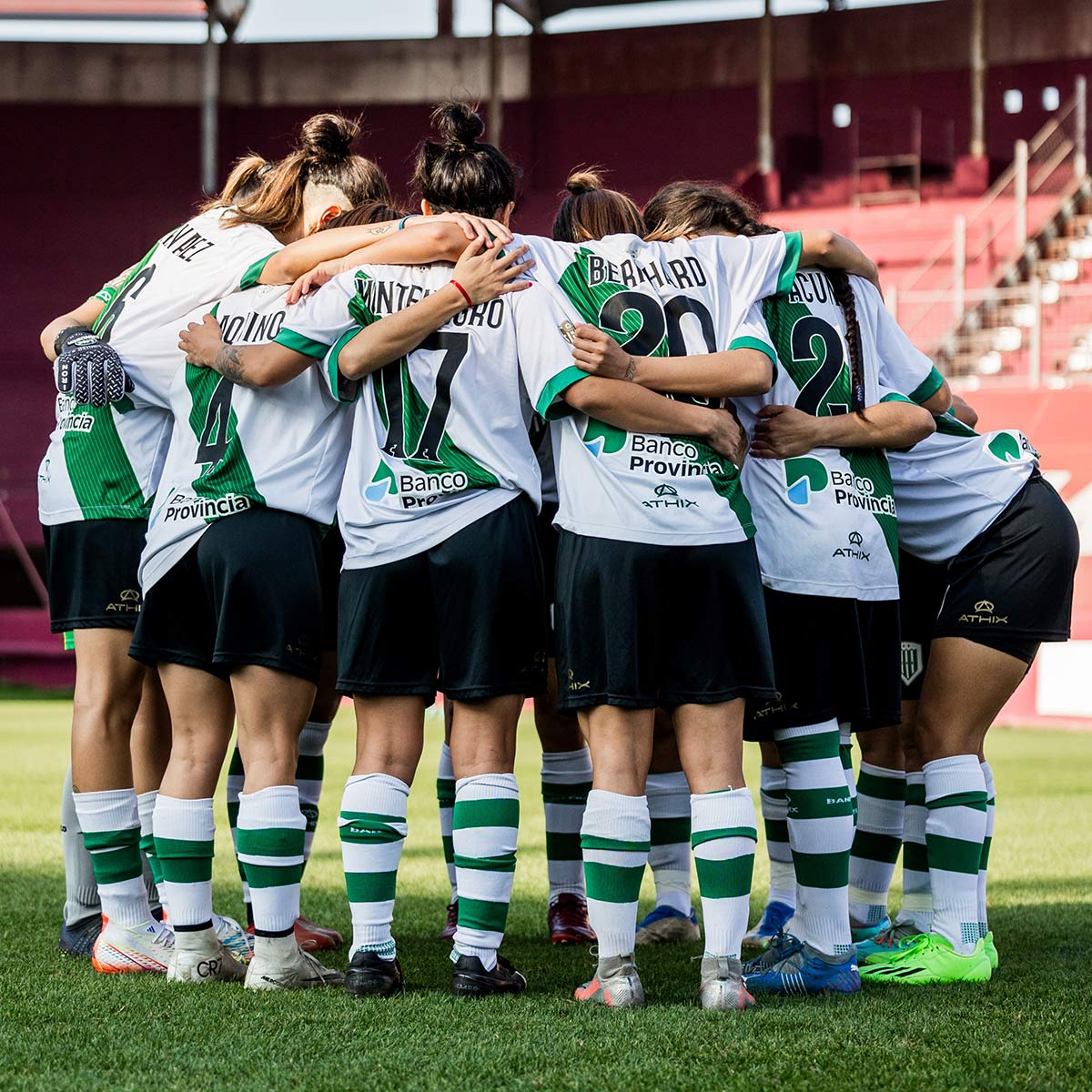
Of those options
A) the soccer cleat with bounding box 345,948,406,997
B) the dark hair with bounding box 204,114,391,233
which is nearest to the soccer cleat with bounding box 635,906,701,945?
the soccer cleat with bounding box 345,948,406,997

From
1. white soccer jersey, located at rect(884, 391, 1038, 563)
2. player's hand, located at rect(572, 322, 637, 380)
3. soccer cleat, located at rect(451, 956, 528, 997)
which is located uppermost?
player's hand, located at rect(572, 322, 637, 380)

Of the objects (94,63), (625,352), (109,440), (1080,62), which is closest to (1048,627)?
(625,352)

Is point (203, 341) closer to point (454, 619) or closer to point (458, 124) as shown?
point (458, 124)

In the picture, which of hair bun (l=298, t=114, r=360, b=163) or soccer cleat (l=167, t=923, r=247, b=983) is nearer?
soccer cleat (l=167, t=923, r=247, b=983)

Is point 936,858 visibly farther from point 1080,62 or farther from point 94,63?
point 94,63

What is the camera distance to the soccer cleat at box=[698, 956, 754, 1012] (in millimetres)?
2840

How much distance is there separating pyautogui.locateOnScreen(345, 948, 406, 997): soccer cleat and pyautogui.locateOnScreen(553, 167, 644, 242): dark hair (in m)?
1.62

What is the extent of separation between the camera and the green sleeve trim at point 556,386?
294cm

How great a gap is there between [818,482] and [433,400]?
869mm

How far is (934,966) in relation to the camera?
327 cm

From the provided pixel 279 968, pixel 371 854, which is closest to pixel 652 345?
pixel 371 854

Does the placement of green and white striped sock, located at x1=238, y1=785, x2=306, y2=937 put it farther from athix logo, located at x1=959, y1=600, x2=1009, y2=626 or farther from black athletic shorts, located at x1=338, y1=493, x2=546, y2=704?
athix logo, located at x1=959, y1=600, x2=1009, y2=626

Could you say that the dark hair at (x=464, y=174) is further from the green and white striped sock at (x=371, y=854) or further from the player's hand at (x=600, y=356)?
the green and white striped sock at (x=371, y=854)

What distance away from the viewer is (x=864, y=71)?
914 inches
